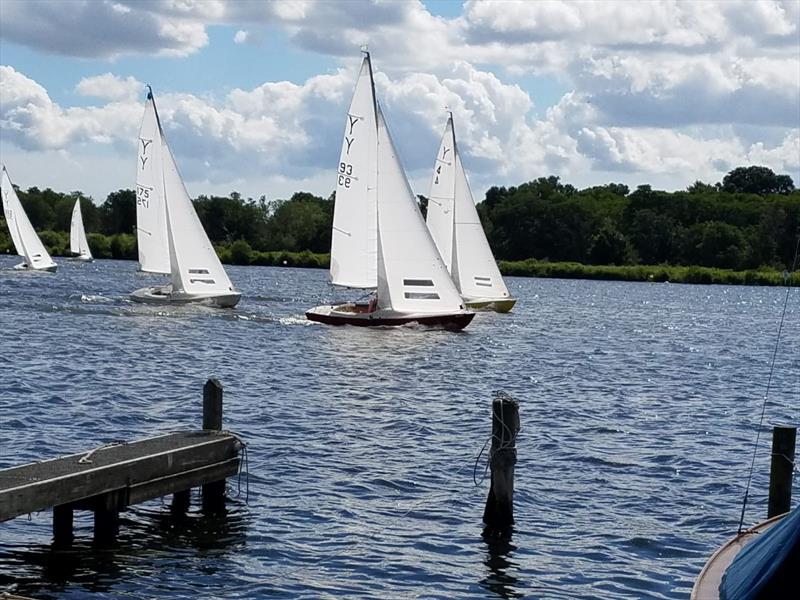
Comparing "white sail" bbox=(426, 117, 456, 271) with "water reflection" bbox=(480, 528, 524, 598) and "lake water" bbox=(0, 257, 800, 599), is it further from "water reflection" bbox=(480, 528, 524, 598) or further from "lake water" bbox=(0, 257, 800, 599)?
"water reflection" bbox=(480, 528, 524, 598)

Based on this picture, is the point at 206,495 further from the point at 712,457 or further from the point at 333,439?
the point at 712,457

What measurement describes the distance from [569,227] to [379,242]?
11218cm

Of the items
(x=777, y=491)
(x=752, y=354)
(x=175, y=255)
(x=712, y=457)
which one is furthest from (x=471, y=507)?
(x=175, y=255)

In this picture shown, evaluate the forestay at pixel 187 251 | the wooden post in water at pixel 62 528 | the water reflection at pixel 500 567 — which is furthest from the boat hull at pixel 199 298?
the wooden post in water at pixel 62 528

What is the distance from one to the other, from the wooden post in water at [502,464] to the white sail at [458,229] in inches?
1670

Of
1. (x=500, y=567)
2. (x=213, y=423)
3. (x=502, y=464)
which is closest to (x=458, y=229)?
(x=213, y=423)

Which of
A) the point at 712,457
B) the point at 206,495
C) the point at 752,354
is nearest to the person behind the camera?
the point at 206,495

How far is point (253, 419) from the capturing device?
27094mm

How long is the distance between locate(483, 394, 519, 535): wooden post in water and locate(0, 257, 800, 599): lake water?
0.31 meters

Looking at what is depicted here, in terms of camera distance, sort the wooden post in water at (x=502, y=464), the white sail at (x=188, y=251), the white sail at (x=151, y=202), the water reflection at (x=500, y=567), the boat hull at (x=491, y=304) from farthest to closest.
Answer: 1. the white sail at (x=151, y=202)
2. the boat hull at (x=491, y=304)
3. the white sail at (x=188, y=251)
4. the wooden post in water at (x=502, y=464)
5. the water reflection at (x=500, y=567)

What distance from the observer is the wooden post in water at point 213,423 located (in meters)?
18.7

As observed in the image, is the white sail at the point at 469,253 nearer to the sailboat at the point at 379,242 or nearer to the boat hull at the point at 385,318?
the sailboat at the point at 379,242

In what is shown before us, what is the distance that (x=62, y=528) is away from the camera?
1638cm

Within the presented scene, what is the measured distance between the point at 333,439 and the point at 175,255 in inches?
1285
